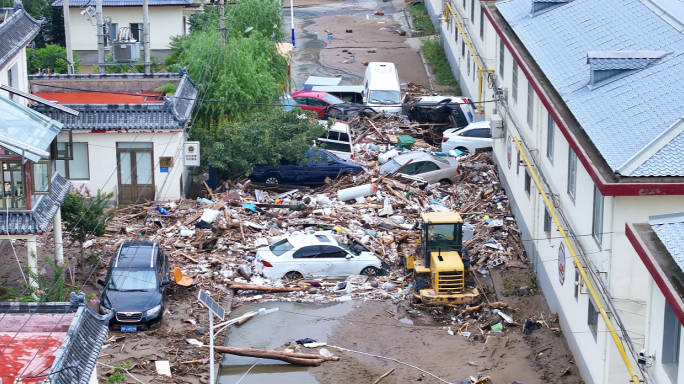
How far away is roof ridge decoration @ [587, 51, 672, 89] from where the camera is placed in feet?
70.3

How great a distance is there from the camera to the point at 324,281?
26156 mm

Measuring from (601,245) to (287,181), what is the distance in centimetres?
1619

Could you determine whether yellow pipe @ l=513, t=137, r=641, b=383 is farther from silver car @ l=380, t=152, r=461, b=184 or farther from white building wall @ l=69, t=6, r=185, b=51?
white building wall @ l=69, t=6, r=185, b=51

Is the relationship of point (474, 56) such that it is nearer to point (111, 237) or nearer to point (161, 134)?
point (161, 134)

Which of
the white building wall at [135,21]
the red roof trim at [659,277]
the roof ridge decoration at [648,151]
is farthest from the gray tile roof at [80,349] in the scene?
the white building wall at [135,21]

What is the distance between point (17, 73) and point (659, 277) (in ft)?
76.0

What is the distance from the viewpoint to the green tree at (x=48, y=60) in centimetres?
4319

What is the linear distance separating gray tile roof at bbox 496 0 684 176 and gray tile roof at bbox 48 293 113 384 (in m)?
9.92

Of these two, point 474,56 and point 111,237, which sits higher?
point 474,56

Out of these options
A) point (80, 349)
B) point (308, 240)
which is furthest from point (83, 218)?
point (80, 349)

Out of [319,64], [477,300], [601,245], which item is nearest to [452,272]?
[477,300]

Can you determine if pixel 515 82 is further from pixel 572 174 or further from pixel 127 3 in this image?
pixel 127 3

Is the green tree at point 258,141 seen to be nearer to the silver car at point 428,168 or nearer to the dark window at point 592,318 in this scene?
the silver car at point 428,168

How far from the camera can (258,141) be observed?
32281 millimetres
